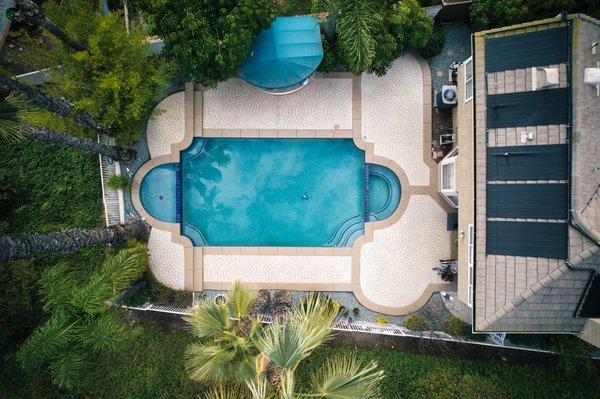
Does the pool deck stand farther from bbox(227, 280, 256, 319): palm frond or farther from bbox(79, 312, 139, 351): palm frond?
bbox(79, 312, 139, 351): palm frond

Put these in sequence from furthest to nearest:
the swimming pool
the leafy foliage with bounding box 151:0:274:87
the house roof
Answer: the swimming pool → the leafy foliage with bounding box 151:0:274:87 → the house roof

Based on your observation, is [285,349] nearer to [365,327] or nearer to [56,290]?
[56,290]

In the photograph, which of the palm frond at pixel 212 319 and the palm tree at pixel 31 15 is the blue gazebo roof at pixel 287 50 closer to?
the palm tree at pixel 31 15

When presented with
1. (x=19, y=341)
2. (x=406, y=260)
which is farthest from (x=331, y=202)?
(x=19, y=341)

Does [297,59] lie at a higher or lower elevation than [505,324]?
higher

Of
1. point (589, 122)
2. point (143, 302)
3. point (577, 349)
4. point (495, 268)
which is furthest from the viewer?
point (143, 302)

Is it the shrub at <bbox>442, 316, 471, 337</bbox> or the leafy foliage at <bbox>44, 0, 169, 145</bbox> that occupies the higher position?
the leafy foliage at <bbox>44, 0, 169, 145</bbox>

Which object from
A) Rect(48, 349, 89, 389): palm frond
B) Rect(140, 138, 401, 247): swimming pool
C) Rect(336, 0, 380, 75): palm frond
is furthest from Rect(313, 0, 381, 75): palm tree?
Rect(48, 349, 89, 389): palm frond

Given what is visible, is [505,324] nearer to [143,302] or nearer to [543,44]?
[543,44]
